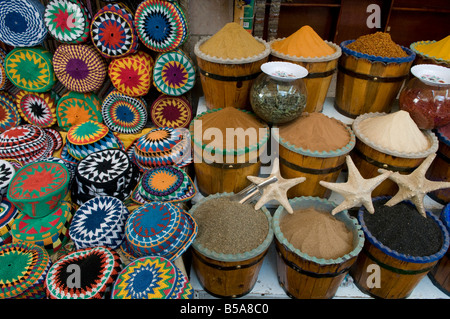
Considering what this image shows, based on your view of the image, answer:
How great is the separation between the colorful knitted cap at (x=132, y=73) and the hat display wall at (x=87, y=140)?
349mm

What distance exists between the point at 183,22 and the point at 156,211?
1203 millimetres

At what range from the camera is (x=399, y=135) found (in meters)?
1.62

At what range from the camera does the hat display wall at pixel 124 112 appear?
86.2 inches

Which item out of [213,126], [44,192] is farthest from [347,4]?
[44,192]

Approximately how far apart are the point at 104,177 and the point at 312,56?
1.41 metres

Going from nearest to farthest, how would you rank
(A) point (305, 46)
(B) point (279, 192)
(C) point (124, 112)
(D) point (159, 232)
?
(D) point (159, 232)
(B) point (279, 192)
(A) point (305, 46)
(C) point (124, 112)

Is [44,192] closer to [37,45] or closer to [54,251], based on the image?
[54,251]

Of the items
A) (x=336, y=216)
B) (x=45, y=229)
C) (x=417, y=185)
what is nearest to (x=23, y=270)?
(x=45, y=229)

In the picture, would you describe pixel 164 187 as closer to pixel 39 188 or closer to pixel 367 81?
pixel 39 188

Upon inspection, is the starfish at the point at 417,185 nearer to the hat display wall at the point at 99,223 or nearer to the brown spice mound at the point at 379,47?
the brown spice mound at the point at 379,47

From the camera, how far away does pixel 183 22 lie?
1886 millimetres

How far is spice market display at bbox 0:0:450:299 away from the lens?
1409 millimetres

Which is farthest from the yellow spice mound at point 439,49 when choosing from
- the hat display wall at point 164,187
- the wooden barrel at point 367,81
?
the hat display wall at point 164,187

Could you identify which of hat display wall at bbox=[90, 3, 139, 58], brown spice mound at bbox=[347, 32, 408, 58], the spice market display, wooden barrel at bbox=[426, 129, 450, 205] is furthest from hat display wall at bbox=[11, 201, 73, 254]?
wooden barrel at bbox=[426, 129, 450, 205]
